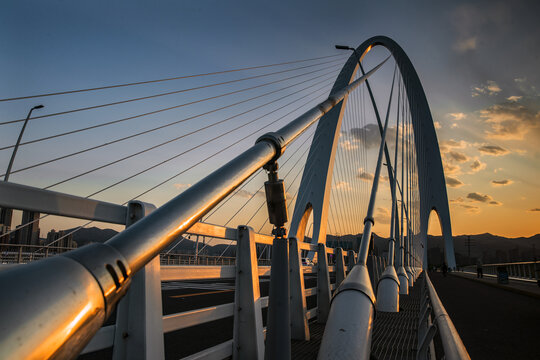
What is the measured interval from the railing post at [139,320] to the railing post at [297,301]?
2949 millimetres

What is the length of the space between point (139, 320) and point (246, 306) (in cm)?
132

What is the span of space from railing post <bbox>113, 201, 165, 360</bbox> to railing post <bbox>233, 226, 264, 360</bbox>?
114cm

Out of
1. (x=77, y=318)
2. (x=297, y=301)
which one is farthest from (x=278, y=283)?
(x=297, y=301)

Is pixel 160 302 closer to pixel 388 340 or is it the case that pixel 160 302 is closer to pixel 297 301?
pixel 297 301

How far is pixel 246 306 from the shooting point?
10.7ft

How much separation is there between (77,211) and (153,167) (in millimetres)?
3950

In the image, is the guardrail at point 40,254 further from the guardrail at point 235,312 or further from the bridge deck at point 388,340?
the bridge deck at point 388,340

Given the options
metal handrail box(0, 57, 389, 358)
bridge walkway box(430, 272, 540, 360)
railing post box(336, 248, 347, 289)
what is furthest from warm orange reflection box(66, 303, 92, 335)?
railing post box(336, 248, 347, 289)

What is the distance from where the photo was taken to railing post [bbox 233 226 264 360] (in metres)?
3.17

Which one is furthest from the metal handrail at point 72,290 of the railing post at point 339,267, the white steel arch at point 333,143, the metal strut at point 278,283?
the white steel arch at point 333,143

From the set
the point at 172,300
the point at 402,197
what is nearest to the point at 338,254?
the point at 172,300

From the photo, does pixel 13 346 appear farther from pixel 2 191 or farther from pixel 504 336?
pixel 504 336

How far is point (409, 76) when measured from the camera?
3266cm

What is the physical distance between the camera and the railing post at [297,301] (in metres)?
4.83
